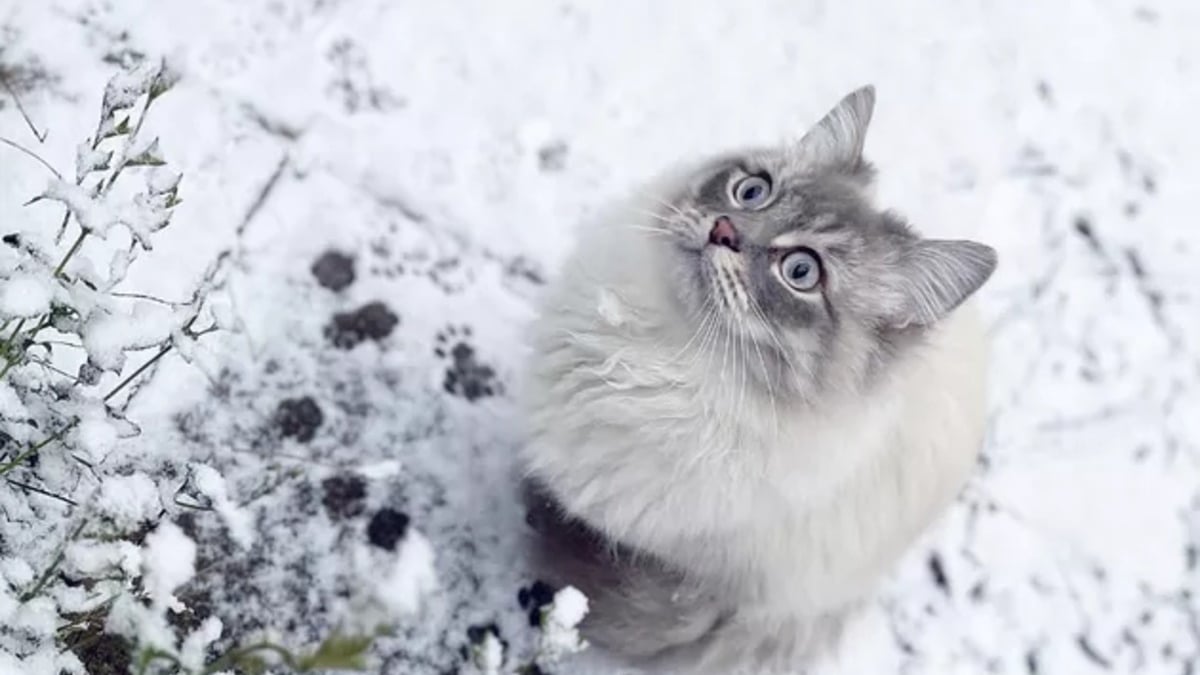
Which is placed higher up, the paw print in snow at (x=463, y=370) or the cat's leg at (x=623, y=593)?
the paw print in snow at (x=463, y=370)

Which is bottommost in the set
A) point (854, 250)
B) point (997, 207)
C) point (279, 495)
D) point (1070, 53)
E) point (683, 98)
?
point (279, 495)

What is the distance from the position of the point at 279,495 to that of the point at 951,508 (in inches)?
61.0

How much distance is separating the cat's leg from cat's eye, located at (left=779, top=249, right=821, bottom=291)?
0.62 meters

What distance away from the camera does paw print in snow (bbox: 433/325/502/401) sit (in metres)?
2.79

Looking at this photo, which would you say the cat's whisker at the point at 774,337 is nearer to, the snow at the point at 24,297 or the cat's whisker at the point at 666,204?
the cat's whisker at the point at 666,204

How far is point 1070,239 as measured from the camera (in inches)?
127

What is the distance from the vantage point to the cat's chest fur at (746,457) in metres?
2.09

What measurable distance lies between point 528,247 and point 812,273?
102 cm

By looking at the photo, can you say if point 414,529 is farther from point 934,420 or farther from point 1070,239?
point 1070,239

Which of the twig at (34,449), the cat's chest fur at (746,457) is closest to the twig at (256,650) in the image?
the twig at (34,449)

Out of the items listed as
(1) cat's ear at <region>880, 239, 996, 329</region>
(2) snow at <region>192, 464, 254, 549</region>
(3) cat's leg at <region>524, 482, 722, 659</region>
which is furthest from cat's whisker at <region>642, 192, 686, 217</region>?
(2) snow at <region>192, 464, 254, 549</region>


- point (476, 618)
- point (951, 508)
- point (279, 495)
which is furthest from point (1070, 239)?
point (279, 495)

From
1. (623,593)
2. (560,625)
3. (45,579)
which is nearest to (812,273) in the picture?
(623,593)

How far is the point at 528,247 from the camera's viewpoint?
2.93m
